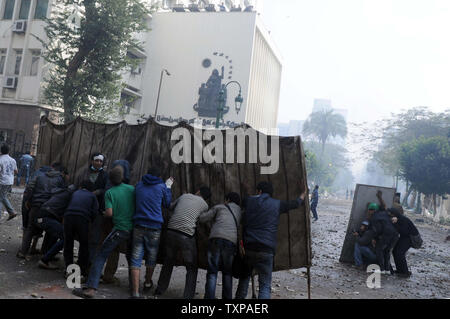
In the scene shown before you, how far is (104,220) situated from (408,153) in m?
39.8

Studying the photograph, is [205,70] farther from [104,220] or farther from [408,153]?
[104,220]

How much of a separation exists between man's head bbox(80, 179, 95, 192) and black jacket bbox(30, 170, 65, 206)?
32.2 inches

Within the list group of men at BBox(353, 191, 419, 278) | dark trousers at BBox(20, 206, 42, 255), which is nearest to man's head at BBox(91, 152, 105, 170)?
dark trousers at BBox(20, 206, 42, 255)

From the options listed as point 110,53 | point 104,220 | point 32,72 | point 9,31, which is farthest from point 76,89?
point 104,220

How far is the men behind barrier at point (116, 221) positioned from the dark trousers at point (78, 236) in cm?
61

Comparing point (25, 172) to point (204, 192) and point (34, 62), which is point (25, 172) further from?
point (204, 192)

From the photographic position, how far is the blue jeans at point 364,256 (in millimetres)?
10602

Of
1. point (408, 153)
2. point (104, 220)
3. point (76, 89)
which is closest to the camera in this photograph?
point (104, 220)

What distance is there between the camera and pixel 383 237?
1027cm

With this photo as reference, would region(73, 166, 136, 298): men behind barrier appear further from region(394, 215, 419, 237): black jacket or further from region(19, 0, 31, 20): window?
region(19, 0, 31, 20): window

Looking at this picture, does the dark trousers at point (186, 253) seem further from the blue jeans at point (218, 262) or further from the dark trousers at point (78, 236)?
the dark trousers at point (78, 236)

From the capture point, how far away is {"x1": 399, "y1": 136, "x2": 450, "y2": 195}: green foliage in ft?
127

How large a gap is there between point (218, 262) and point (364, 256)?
5.87m

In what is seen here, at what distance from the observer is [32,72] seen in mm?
27219
